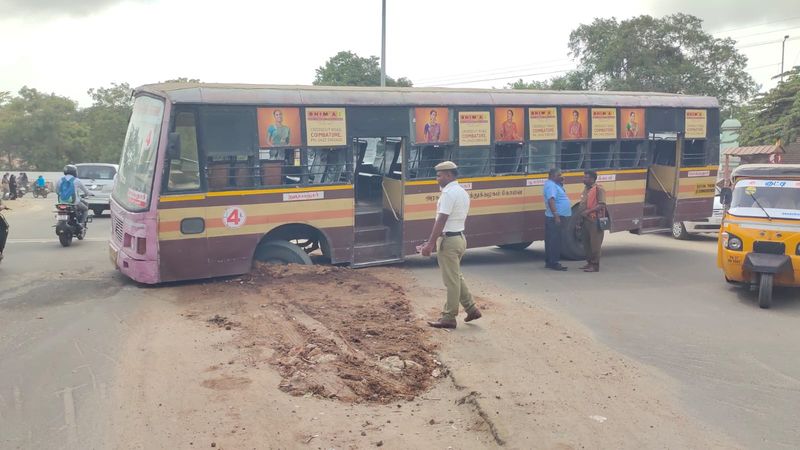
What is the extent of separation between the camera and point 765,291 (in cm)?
991

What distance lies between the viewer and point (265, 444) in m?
5.01

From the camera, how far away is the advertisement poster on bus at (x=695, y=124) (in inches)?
574

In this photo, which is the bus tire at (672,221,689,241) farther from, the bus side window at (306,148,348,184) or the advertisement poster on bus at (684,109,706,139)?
the bus side window at (306,148,348,184)

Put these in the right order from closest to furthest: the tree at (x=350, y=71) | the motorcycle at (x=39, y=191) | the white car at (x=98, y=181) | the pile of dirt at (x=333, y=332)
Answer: the pile of dirt at (x=333, y=332) < the white car at (x=98, y=181) < the motorcycle at (x=39, y=191) < the tree at (x=350, y=71)

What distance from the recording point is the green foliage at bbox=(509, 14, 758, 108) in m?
40.1

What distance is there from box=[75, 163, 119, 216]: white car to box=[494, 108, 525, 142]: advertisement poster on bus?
14871 mm

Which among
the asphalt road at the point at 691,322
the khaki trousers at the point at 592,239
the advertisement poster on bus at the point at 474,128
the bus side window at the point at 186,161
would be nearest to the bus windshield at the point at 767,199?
the asphalt road at the point at 691,322

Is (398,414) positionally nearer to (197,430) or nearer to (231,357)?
(197,430)

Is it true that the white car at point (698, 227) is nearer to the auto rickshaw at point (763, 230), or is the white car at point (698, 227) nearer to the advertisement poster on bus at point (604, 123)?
the advertisement poster on bus at point (604, 123)

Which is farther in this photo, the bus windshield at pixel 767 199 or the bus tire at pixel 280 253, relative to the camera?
the bus tire at pixel 280 253

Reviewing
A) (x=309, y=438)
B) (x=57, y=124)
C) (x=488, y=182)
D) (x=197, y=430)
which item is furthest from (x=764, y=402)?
(x=57, y=124)

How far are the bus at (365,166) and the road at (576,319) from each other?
765mm

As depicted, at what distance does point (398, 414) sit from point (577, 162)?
28.9 feet

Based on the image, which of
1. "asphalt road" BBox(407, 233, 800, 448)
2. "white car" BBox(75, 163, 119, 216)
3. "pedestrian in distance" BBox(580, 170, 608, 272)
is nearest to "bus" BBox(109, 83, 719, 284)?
"pedestrian in distance" BBox(580, 170, 608, 272)
